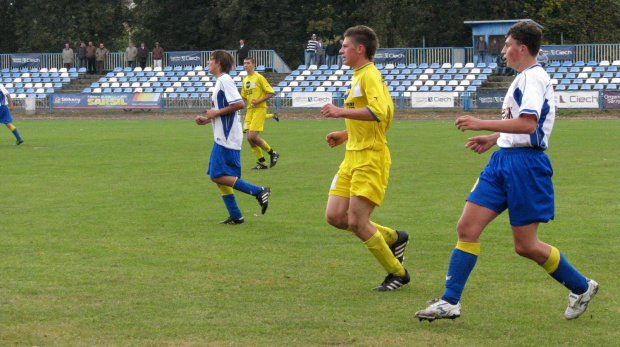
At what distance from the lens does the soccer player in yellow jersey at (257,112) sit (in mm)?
15781

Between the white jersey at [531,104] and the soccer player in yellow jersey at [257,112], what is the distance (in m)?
10.5

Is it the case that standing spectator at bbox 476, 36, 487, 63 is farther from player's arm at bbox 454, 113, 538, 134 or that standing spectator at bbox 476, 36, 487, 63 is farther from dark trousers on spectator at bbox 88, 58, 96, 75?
player's arm at bbox 454, 113, 538, 134

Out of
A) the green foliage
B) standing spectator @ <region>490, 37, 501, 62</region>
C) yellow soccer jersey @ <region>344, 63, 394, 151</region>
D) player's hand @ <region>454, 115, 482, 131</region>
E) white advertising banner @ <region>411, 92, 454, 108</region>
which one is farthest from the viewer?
the green foliage

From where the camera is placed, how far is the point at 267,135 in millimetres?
24547

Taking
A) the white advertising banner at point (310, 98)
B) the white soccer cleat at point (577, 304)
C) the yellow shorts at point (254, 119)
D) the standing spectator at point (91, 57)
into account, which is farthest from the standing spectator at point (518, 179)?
the standing spectator at point (91, 57)

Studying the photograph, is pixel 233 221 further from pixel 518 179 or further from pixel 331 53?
pixel 331 53

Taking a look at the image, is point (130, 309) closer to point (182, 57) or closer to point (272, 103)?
point (272, 103)

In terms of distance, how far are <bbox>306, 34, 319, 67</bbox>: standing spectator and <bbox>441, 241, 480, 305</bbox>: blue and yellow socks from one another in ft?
118

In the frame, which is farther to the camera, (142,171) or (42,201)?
(142,171)

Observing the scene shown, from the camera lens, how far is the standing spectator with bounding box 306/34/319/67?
41.0 meters

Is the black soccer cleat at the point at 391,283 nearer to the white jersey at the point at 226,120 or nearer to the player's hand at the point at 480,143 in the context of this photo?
the player's hand at the point at 480,143

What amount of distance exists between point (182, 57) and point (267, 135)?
20.5 meters

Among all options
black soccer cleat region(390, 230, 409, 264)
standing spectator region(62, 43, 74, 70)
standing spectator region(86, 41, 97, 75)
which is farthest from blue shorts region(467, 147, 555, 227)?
standing spectator region(62, 43, 74, 70)

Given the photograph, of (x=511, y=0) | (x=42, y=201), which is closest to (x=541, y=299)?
(x=42, y=201)
